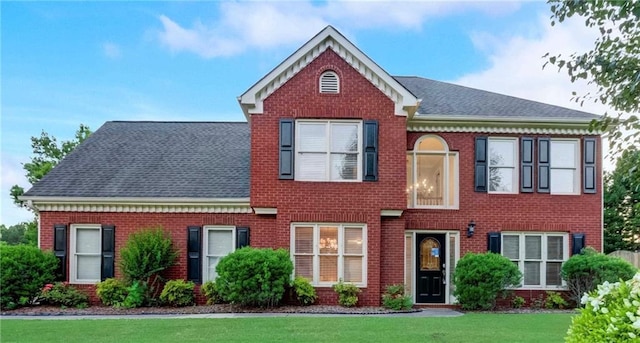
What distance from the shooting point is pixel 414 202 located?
14.1 m

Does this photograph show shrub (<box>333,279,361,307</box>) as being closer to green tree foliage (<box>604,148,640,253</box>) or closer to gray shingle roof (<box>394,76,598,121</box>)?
gray shingle roof (<box>394,76,598,121</box>)

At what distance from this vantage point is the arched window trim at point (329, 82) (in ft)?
43.1

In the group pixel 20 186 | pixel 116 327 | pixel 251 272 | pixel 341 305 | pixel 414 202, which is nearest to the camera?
pixel 116 327

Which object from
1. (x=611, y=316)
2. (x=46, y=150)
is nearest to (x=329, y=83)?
(x=611, y=316)

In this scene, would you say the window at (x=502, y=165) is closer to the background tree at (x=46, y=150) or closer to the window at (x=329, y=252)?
the window at (x=329, y=252)

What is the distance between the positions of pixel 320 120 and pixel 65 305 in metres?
8.53

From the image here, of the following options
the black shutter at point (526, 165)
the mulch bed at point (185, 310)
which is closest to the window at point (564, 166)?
the black shutter at point (526, 165)

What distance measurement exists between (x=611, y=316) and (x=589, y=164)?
1132 centimetres

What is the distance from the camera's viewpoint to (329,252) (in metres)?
13.1

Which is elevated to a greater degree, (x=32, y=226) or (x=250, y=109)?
(x=250, y=109)

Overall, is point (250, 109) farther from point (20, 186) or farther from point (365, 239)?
point (20, 186)

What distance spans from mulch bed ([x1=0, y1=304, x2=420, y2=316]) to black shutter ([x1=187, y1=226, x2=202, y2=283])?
1.11 metres

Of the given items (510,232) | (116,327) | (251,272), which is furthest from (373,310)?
(116,327)

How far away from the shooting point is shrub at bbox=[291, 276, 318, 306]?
41.1 ft
